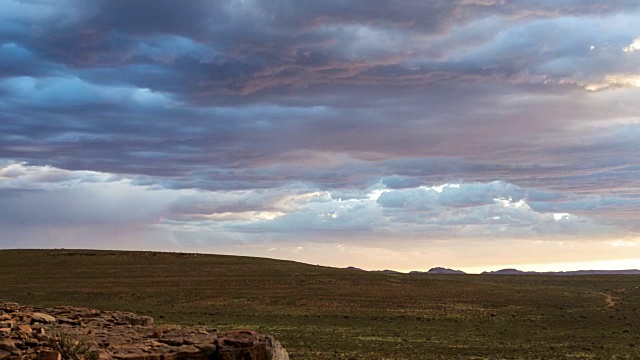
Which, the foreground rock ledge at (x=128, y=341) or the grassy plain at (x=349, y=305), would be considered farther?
the grassy plain at (x=349, y=305)

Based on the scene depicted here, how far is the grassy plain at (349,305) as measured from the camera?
119 feet

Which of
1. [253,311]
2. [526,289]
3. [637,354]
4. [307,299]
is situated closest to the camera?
[637,354]

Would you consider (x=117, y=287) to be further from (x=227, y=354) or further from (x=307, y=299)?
(x=227, y=354)

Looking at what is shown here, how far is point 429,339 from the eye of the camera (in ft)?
127

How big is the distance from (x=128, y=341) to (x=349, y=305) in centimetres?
4480

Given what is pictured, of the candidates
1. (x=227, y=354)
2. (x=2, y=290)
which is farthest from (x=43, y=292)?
(x=227, y=354)

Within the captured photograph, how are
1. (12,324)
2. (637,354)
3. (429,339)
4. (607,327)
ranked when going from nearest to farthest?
(12,324) → (637,354) → (429,339) → (607,327)

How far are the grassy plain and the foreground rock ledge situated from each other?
14.2 metres

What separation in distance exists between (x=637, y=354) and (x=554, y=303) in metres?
30.8

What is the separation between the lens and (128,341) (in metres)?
15.7

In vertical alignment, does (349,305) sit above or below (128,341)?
below

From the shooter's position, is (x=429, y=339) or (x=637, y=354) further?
(x=429, y=339)

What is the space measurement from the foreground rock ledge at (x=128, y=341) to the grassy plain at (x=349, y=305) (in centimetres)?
1424

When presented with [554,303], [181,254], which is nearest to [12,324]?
[554,303]
